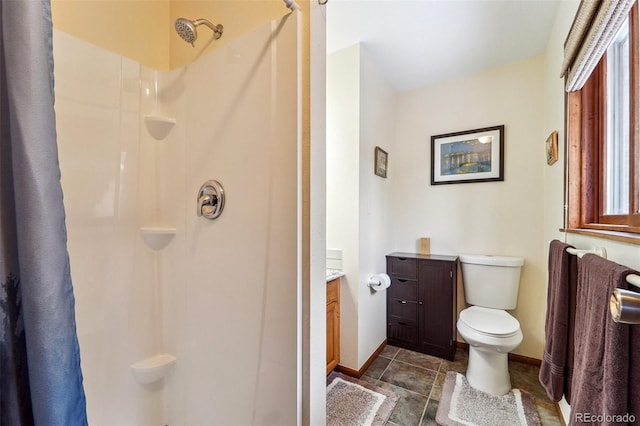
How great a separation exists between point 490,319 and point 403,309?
67cm

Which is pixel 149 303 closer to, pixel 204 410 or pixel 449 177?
pixel 204 410

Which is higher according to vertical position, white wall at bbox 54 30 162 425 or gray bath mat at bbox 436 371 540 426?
white wall at bbox 54 30 162 425

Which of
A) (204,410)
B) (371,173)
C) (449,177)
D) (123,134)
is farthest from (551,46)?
(204,410)

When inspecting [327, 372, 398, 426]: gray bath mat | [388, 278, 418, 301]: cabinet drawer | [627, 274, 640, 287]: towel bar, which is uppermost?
[627, 274, 640, 287]: towel bar

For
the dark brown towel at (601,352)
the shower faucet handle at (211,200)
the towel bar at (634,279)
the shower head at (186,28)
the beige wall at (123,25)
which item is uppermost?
the beige wall at (123,25)

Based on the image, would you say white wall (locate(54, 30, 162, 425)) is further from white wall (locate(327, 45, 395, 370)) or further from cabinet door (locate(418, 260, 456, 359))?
cabinet door (locate(418, 260, 456, 359))

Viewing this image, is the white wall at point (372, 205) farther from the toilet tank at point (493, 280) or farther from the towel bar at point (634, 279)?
the towel bar at point (634, 279)

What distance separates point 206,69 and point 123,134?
451 millimetres

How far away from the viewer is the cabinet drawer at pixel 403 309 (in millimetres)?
2289

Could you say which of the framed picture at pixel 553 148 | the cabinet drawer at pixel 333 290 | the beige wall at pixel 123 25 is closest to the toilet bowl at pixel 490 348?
the cabinet drawer at pixel 333 290

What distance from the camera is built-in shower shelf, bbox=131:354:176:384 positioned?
1137 millimetres

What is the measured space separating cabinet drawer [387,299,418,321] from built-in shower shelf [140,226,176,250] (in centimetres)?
191

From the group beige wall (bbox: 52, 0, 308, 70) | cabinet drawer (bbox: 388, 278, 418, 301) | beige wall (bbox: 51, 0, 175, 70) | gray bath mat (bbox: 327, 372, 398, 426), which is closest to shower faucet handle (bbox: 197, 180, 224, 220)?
beige wall (bbox: 52, 0, 308, 70)

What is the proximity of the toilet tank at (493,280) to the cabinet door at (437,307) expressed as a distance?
15 cm
